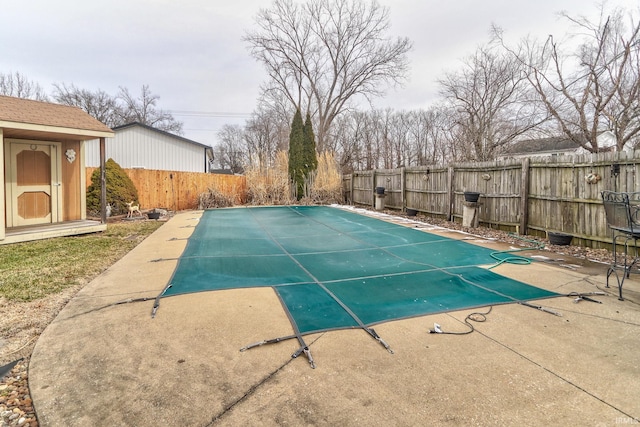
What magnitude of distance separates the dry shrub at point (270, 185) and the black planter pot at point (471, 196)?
7.69 meters

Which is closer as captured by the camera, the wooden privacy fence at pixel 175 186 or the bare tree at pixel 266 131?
the wooden privacy fence at pixel 175 186

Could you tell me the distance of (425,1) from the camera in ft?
31.9

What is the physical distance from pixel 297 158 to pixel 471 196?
8.49m

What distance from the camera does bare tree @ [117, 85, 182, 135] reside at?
26234 millimetres

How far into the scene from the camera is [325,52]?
2027 centimetres

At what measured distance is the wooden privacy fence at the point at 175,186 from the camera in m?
11.2

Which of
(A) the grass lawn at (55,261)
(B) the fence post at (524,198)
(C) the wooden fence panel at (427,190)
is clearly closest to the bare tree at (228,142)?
(C) the wooden fence panel at (427,190)

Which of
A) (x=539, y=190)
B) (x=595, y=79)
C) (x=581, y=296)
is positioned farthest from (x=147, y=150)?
(x=595, y=79)

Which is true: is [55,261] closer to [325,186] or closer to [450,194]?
[450,194]

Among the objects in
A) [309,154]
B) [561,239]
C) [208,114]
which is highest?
[208,114]

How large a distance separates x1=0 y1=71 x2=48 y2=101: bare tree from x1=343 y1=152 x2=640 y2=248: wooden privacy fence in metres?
24.0

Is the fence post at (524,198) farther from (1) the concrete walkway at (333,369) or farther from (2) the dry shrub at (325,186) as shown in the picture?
(2) the dry shrub at (325,186)

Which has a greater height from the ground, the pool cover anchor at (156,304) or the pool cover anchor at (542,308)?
the pool cover anchor at (542,308)

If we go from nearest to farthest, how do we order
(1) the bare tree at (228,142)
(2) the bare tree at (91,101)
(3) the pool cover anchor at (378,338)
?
(3) the pool cover anchor at (378,338)
(2) the bare tree at (91,101)
(1) the bare tree at (228,142)
